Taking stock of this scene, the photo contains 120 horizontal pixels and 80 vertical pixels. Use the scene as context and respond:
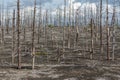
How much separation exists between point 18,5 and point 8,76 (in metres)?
10.5

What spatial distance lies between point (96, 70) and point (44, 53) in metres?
21.4

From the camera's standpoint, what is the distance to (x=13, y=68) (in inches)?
1625

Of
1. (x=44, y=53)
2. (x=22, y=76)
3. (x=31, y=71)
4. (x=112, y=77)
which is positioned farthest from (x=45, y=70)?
(x=44, y=53)

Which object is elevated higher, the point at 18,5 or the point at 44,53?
the point at 18,5

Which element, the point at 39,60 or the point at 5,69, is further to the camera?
the point at 39,60

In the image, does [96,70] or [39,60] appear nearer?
[96,70]

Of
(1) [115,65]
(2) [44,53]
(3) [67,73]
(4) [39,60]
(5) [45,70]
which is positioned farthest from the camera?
(2) [44,53]

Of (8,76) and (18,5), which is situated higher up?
(18,5)

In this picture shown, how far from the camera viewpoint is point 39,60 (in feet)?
165

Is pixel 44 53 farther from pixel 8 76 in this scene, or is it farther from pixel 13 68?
pixel 8 76

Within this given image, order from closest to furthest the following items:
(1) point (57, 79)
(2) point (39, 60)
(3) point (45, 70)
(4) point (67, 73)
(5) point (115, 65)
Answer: (1) point (57, 79) → (4) point (67, 73) → (3) point (45, 70) → (5) point (115, 65) → (2) point (39, 60)

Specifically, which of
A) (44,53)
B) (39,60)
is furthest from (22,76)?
(44,53)

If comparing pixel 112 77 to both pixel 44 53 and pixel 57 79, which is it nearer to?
pixel 57 79

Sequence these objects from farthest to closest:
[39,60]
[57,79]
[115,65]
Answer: [39,60]
[115,65]
[57,79]
